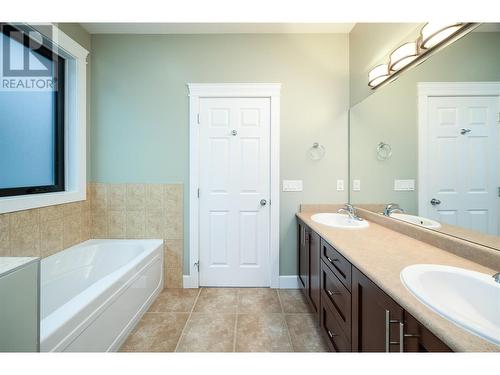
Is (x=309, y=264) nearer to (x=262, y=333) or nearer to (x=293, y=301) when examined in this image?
(x=293, y=301)

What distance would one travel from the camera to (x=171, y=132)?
84.0 inches

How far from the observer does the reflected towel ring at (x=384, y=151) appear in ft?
5.26


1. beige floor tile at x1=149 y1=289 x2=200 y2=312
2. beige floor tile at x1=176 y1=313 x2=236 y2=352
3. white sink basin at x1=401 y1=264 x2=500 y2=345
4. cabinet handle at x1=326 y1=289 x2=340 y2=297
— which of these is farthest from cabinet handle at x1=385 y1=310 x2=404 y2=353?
beige floor tile at x1=149 y1=289 x2=200 y2=312

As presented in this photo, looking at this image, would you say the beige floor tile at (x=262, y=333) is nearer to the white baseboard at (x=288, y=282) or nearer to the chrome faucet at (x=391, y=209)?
the white baseboard at (x=288, y=282)

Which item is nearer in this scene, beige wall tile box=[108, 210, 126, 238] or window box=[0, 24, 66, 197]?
window box=[0, 24, 66, 197]

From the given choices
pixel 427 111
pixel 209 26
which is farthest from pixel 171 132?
pixel 427 111

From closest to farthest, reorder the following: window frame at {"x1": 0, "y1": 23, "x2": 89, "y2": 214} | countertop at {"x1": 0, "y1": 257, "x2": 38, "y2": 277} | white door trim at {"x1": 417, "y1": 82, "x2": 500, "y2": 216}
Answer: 1. countertop at {"x1": 0, "y1": 257, "x2": 38, "y2": 277}
2. white door trim at {"x1": 417, "y1": 82, "x2": 500, "y2": 216}
3. window frame at {"x1": 0, "y1": 23, "x2": 89, "y2": 214}

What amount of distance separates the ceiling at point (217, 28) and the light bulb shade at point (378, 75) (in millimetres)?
693

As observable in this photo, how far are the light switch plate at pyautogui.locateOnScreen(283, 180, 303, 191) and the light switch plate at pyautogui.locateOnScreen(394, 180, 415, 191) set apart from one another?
0.86 m

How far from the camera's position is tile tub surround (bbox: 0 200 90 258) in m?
1.38

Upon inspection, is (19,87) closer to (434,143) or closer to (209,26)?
(209,26)

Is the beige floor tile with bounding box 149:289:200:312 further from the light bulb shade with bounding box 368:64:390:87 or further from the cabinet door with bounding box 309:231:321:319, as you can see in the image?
the light bulb shade with bounding box 368:64:390:87

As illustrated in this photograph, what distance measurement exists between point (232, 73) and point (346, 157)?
5.03 ft

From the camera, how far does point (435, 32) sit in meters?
1.15
